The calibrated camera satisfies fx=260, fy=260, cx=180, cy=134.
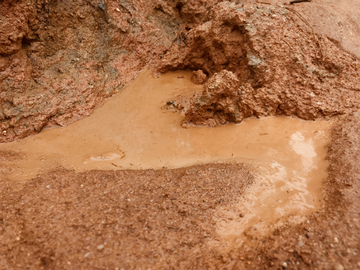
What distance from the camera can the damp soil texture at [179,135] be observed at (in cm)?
231

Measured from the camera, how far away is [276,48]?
4.08m

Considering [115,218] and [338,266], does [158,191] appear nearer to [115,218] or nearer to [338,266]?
[115,218]

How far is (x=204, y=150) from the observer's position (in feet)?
12.0

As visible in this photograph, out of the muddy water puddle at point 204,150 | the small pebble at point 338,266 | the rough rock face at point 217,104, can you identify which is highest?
the rough rock face at point 217,104

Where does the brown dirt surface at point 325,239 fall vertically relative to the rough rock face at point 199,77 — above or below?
below

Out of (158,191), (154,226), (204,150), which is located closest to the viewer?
(154,226)

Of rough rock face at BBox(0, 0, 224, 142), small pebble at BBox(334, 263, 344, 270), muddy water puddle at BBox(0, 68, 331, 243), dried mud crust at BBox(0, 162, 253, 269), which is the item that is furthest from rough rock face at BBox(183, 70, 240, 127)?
small pebble at BBox(334, 263, 344, 270)

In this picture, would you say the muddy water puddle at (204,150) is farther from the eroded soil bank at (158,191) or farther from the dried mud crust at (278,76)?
the dried mud crust at (278,76)

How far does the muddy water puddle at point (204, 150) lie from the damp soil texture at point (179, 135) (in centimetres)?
2

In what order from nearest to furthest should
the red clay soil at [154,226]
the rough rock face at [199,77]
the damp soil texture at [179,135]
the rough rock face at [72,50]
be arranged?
the red clay soil at [154,226], the damp soil texture at [179,135], the rough rock face at [72,50], the rough rock face at [199,77]

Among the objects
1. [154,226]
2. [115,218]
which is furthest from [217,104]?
[115,218]

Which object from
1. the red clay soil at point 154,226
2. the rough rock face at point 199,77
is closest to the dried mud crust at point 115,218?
the red clay soil at point 154,226

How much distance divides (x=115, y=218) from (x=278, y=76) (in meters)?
3.20

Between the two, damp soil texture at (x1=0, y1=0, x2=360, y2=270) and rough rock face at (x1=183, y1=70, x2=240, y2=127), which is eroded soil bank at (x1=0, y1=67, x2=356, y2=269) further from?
rough rock face at (x1=183, y1=70, x2=240, y2=127)
